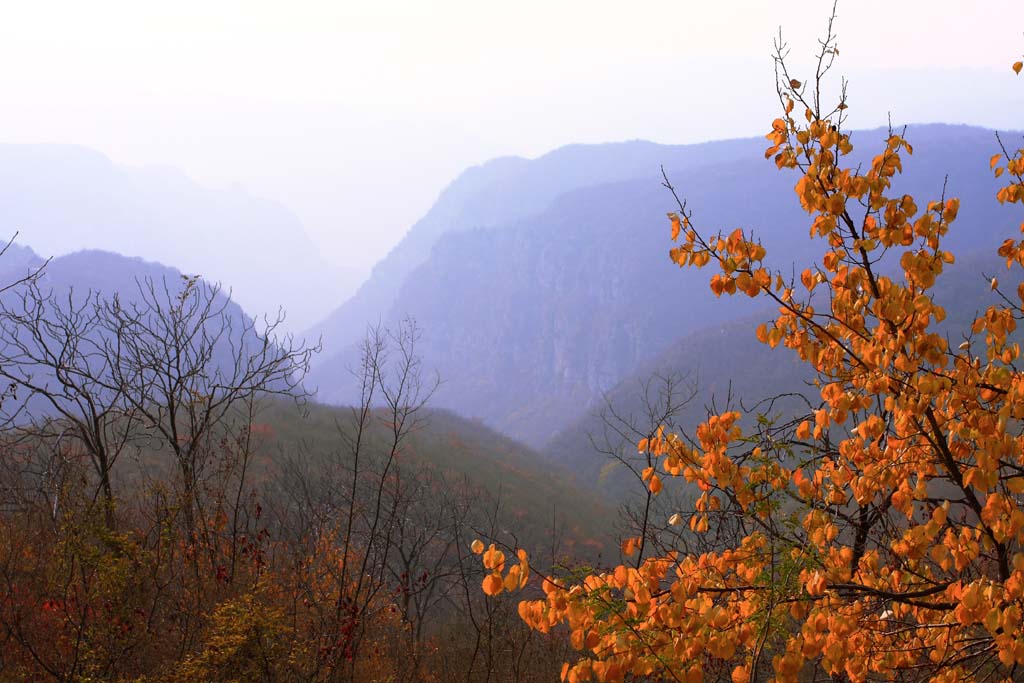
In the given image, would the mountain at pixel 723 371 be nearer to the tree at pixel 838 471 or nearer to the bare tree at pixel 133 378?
the bare tree at pixel 133 378

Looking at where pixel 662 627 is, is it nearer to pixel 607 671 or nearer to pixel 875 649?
pixel 607 671

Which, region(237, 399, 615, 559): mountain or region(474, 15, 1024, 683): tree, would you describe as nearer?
region(474, 15, 1024, 683): tree

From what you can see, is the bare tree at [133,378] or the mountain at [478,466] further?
the mountain at [478,466]

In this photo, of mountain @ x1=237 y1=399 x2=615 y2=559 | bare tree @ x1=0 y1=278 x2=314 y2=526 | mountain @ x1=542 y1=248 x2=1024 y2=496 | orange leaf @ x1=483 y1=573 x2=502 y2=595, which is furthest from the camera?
mountain @ x1=542 y1=248 x2=1024 y2=496

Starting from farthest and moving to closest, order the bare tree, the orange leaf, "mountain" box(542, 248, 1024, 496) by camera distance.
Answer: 1. "mountain" box(542, 248, 1024, 496)
2. the bare tree
3. the orange leaf

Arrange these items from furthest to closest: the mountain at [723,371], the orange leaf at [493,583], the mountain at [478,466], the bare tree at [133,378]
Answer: the mountain at [723,371], the mountain at [478,466], the bare tree at [133,378], the orange leaf at [493,583]

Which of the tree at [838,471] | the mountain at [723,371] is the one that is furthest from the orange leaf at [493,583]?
the mountain at [723,371]

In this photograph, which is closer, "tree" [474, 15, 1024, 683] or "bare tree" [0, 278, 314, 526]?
"tree" [474, 15, 1024, 683]

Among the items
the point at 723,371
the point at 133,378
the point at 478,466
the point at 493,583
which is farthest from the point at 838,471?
the point at 723,371

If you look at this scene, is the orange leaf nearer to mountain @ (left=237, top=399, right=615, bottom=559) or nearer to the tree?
the tree

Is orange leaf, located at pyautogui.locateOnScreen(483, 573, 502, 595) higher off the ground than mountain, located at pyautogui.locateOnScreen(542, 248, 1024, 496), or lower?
higher

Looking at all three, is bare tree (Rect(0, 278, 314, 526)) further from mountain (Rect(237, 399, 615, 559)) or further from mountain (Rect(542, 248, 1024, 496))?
mountain (Rect(542, 248, 1024, 496))

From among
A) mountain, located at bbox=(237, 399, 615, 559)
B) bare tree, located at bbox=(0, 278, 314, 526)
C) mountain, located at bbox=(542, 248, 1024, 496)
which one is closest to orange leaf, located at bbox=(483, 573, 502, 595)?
bare tree, located at bbox=(0, 278, 314, 526)

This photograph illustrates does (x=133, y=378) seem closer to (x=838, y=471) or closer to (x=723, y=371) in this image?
(x=838, y=471)
